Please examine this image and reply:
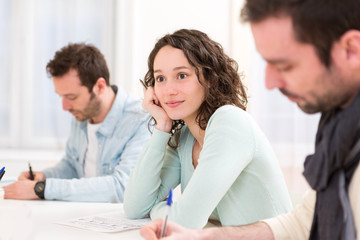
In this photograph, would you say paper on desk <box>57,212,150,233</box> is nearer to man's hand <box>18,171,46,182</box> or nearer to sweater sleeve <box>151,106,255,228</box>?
sweater sleeve <box>151,106,255,228</box>

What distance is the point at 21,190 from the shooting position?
6.51 feet

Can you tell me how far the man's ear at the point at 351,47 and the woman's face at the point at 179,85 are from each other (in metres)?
0.81

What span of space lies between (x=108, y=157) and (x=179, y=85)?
0.94 metres

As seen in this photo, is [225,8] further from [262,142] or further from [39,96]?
[262,142]

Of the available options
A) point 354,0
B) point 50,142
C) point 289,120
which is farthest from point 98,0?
point 354,0

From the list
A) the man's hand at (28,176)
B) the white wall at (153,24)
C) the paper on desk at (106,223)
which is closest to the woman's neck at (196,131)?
the paper on desk at (106,223)

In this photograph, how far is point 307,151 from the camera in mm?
3479

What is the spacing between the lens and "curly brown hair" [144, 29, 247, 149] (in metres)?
1.68

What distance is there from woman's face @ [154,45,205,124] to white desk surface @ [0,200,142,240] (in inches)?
18.3

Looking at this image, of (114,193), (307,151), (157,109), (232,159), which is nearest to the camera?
(232,159)

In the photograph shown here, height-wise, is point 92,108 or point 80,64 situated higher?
point 80,64

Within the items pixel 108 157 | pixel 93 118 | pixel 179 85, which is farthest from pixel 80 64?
pixel 179 85

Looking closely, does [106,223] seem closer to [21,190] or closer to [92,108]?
[21,190]

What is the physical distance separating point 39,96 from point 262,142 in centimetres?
256
